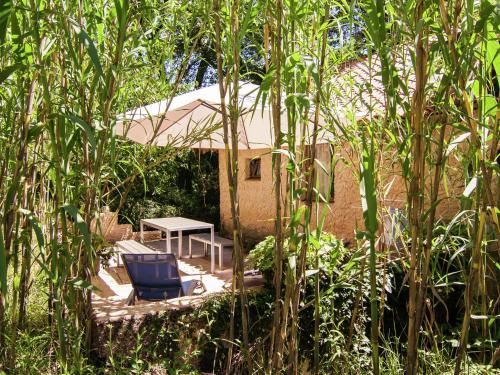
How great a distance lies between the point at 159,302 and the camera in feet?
10.6

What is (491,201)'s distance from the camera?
3.63 feet

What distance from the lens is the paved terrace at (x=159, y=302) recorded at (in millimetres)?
2996

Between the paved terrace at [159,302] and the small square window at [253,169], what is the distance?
1396 millimetres

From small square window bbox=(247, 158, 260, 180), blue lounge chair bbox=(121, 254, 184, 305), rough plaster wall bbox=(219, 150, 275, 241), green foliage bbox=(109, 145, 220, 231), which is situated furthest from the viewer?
green foliage bbox=(109, 145, 220, 231)

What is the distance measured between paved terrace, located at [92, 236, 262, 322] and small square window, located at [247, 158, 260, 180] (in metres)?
1.40

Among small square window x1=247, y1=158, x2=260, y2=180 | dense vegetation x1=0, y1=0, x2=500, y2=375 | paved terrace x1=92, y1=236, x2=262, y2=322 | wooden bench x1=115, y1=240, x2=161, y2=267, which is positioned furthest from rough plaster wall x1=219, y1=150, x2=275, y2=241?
dense vegetation x1=0, y1=0, x2=500, y2=375

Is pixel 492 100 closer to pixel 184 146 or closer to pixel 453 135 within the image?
pixel 453 135

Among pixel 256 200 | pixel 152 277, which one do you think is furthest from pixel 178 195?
pixel 152 277

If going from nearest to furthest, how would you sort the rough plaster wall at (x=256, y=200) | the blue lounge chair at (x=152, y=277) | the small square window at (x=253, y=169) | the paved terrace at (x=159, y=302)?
the paved terrace at (x=159, y=302), the blue lounge chair at (x=152, y=277), the rough plaster wall at (x=256, y=200), the small square window at (x=253, y=169)

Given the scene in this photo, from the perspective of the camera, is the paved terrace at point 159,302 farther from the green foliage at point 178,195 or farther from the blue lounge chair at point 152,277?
the green foliage at point 178,195

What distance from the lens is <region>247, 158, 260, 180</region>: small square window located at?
8.46 m

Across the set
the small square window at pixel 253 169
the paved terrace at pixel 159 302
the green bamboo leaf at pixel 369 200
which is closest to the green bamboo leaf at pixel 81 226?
the paved terrace at pixel 159 302

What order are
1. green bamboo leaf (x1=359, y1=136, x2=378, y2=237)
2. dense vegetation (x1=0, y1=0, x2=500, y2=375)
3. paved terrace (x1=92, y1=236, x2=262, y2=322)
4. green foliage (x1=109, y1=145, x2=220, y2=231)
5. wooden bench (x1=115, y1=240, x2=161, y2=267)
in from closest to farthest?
1. green bamboo leaf (x1=359, y1=136, x2=378, y2=237)
2. dense vegetation (x1=0, y1=0, x2=500, y2=375)
3. paved terrace (x1=92, y1=236, x2=262, y2=322)
4. wooden bench (x1=115, y1=240, x2=161, y2=267)
5. green foliage (x1=109, y1=145, x2=220, y2=231)

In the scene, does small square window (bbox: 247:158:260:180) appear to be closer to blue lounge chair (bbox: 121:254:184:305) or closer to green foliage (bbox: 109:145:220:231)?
green foliage (bbox: 109:145:220:231)
